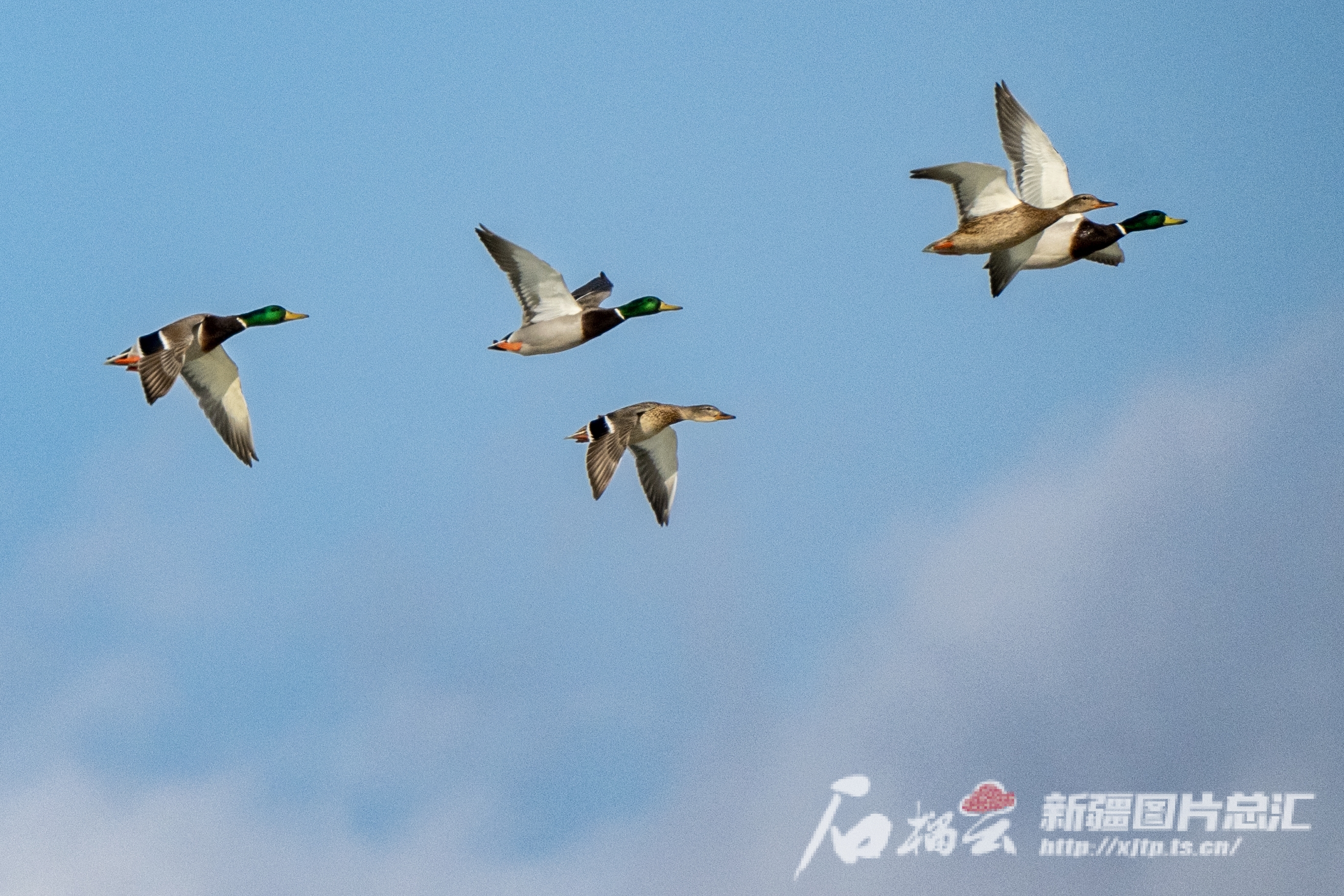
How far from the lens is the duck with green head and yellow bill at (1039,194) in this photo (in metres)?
34.7

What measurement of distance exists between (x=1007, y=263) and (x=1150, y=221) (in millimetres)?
3433

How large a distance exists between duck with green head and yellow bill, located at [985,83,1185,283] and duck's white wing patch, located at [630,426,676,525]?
18.1 feet

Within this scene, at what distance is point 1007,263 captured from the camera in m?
35.4

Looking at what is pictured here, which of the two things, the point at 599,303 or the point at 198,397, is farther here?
the point at 599,303

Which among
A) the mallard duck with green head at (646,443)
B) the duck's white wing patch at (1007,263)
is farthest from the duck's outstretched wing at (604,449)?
the duck's white wing patch at (1007,263)

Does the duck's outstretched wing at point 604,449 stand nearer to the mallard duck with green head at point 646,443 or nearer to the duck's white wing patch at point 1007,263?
the mallard duck with green head at point 646,443

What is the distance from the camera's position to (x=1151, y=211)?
124 feet

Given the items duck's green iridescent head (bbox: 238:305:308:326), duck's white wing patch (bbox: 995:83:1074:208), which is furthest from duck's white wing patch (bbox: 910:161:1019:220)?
duck's green iridescent head (bbox: 238:305:308:326)

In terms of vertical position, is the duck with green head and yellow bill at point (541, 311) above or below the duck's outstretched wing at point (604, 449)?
above

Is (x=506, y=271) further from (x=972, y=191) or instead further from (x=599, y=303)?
(x=972, y=191)

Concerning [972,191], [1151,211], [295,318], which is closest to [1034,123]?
[972,191]

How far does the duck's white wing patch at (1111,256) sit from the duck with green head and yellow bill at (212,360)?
479 inches

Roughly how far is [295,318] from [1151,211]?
12.9 m

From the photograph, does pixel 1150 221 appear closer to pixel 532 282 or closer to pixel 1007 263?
pixel 1007 263
